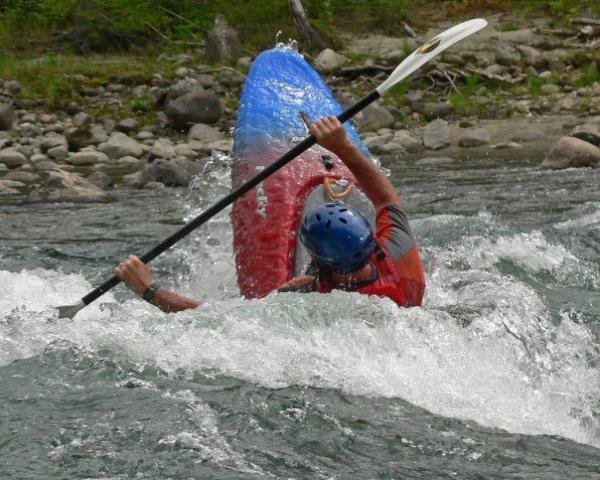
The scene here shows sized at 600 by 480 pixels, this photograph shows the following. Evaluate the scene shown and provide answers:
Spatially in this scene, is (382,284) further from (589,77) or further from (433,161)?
(589,77)

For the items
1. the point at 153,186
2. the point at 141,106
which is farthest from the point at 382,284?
the point at 141,106

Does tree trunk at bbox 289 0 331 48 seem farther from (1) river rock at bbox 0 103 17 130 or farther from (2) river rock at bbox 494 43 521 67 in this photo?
(1) river rock at bbox 0 103 17 130

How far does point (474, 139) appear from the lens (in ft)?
39.6

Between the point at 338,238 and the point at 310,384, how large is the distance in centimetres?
59

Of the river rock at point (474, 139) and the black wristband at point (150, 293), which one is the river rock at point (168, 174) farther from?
the black wristband at point (150, 293)

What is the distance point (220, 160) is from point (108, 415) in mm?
7092

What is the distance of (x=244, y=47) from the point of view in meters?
16.4

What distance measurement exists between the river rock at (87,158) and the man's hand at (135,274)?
7.07 m

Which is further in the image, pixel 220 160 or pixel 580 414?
pixel 220 160

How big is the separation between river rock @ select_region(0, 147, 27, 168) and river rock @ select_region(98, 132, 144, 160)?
892 millimetres

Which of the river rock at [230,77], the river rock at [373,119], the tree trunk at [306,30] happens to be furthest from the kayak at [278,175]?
the tree trunk at [306,30]

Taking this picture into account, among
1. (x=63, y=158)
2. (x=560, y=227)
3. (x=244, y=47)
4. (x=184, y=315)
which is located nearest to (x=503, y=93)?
(x=244, y=47)

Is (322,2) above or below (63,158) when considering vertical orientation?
above

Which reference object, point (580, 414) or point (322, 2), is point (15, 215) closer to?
point (580, 414)
